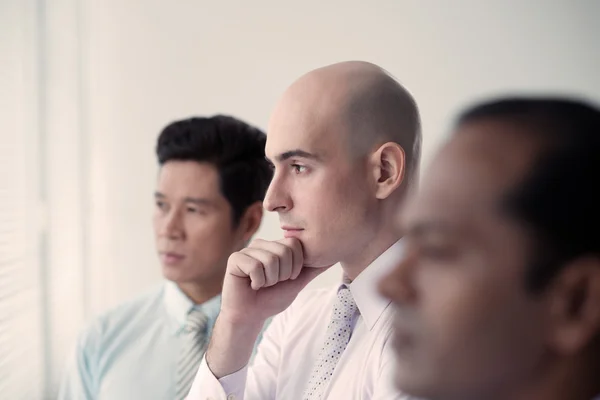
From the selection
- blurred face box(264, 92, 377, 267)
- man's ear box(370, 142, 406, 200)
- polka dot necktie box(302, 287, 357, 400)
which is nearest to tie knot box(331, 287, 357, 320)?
polka dot necktie box(302, 287, 357, 400)

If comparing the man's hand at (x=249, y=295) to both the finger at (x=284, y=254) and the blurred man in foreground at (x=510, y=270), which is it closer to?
the finger at (x=284, y=254)

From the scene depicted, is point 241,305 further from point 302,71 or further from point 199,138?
Answer: point 302,71

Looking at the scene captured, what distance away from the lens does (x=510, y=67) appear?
2143mm

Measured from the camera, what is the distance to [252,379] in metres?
1.41

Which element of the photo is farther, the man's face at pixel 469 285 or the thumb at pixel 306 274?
the thumb at pixel 306 274

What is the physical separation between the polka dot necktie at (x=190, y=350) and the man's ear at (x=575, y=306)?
1409 millimetres

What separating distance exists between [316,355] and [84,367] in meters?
0.92

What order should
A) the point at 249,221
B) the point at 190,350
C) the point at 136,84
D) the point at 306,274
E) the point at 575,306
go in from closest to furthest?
the point at 575,306 → the point at 306,274 → the point at 190,350 → the point at 249,221 → the point at 136,84

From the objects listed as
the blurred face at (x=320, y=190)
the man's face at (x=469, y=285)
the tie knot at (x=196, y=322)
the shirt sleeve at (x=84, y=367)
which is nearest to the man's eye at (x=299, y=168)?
the blurred face at (x=320, y=190)

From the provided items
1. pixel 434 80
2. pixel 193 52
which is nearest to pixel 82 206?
pixel 193 52

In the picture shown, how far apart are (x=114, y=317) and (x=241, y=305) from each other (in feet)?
2.86

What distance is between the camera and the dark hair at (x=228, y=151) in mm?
1962

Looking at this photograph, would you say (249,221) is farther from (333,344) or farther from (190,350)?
(333,344)

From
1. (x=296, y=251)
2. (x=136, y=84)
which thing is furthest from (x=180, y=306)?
(x=136, y=84)
